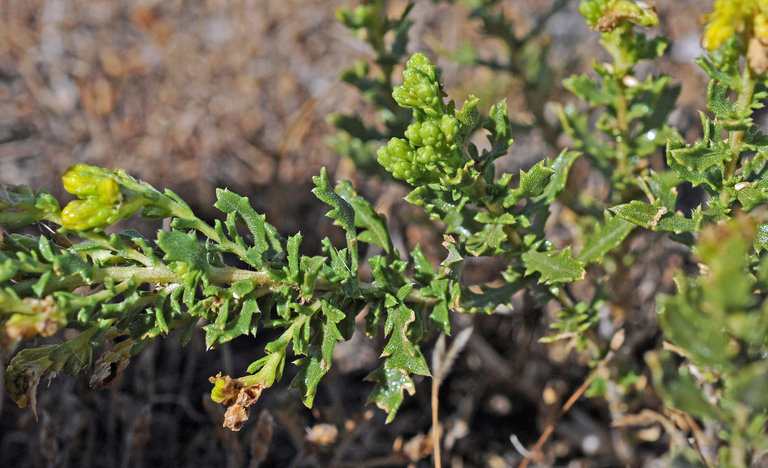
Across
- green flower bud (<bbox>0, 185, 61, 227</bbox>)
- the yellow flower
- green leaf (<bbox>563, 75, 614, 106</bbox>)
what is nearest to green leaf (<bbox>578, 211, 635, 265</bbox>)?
green leaf (<bbox>563, 75, 614, 106</bbox>)

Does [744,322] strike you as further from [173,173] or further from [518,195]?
[173,173]

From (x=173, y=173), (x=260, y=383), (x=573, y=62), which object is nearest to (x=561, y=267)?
(x=260, y=383)

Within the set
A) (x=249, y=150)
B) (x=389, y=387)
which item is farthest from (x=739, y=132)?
(x=249, y=150)

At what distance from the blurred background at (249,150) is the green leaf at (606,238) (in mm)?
1122

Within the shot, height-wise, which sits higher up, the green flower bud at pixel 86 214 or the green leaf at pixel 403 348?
the green flower bud at pixel 86 214

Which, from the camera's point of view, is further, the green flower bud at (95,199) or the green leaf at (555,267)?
the green leaf at (555,267)

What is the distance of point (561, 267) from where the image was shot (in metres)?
2.11

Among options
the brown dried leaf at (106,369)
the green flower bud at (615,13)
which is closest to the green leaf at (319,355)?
the brown dried leaf at (106,369)

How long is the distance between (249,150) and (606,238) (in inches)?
115

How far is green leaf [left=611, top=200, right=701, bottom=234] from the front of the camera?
1.98 m

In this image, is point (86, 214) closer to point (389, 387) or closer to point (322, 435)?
point (389, 387)

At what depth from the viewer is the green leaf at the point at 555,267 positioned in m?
2.07

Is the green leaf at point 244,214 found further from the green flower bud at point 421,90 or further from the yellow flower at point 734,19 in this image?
the yellow flower at point 734,19

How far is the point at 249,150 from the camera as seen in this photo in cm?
462
